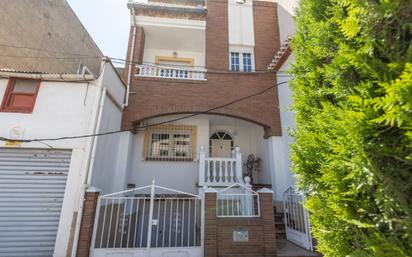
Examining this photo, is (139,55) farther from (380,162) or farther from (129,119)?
(380,162)

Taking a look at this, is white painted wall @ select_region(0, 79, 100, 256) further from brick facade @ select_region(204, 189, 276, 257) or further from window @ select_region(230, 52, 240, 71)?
window @ select_region(230, 52, 240, 71)

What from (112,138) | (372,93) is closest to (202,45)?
(112,138)

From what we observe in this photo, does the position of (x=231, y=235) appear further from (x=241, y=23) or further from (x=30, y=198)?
(x=241, y=23)

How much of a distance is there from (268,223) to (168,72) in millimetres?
6731

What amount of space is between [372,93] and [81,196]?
6.04 m

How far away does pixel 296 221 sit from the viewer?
6.01m

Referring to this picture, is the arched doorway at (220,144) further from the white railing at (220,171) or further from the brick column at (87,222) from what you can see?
the brick column at (87,222)

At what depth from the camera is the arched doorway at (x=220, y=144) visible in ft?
32.7

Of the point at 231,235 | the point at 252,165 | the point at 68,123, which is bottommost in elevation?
the point at 231,235

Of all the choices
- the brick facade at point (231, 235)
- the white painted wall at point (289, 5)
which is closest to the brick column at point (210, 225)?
the brick facade at point (231, 235)

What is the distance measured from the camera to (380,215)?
5.69 feet

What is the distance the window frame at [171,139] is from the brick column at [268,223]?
4.21m

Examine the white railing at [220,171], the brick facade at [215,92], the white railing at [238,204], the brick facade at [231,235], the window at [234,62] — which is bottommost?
the brick facade at [231,235]

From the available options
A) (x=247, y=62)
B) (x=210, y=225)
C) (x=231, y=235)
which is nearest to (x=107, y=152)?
(x=210, y=225)
